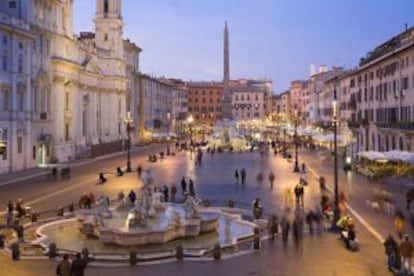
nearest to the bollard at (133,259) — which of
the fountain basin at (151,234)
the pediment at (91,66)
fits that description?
the fountain basin at (151,234)

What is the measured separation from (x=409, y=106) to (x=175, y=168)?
22906mm

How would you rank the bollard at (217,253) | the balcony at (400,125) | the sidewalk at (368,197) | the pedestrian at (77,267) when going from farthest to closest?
1. the balcony at (400,125)
2. the sidewalk at (368,197)
3. the bollard at (217,253)
4. the pedestrian at (77,267)

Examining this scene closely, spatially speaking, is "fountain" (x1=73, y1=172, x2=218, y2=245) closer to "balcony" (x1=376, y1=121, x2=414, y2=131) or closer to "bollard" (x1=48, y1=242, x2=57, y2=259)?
"bollard" (x1=48, y1=242, x2=57, y2=259)

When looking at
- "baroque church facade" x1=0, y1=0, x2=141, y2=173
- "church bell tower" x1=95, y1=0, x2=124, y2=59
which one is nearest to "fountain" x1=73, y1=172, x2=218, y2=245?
"baroque church facade" x1=0, y1=0, x2=141, y2=173

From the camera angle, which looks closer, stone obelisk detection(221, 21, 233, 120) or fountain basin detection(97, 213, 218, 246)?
fountain basin detection(97, 213, 218, 246)

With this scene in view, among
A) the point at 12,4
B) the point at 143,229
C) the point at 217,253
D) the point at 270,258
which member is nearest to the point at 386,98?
the point at 12,4

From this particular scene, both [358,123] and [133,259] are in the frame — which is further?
[358,123]

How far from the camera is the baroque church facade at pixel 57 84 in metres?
58.3

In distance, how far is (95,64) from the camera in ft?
299

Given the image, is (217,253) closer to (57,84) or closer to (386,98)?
(386,98)

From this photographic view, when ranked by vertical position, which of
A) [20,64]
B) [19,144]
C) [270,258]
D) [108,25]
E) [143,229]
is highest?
[108,25]

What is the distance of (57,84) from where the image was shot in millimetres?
71312

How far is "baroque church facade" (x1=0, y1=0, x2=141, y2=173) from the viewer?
5831 centimetres

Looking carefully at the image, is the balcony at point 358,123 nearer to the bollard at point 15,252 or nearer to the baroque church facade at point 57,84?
the baroque church facade at point 57,84
